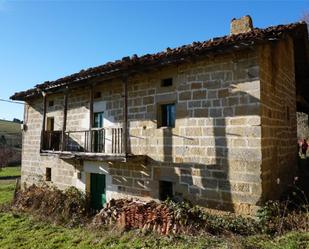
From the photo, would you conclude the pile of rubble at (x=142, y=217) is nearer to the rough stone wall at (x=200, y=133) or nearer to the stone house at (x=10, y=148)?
the rough stone wall at (x=200, y=133)

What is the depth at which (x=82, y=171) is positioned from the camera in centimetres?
1085

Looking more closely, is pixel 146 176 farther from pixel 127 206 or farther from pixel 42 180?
pixel 42 180

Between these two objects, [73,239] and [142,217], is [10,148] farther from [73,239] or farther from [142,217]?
[142,217]

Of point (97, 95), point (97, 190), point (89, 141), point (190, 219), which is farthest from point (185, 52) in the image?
point (97, 190)

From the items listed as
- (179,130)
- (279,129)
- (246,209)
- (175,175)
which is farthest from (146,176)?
(279,129)

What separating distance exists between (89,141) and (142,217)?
413 centimetres

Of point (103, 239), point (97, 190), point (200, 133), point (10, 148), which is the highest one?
point (200, 133)

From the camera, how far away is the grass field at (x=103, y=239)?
5.48 m

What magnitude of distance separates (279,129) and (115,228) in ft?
16.4

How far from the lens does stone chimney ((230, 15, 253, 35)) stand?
8.95m

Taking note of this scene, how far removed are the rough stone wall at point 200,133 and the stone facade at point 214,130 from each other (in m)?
0.02

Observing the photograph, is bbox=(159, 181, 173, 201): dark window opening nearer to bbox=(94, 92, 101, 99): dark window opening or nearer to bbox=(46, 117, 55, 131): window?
bbox=(94, 92, 101, 99): dark window opening

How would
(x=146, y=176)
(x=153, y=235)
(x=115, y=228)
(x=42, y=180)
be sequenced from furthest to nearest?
(x=42, y=180)
(x=146, y=176)
(x=115, y=228)
(x=153, y=235)

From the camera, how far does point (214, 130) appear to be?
738 cm
